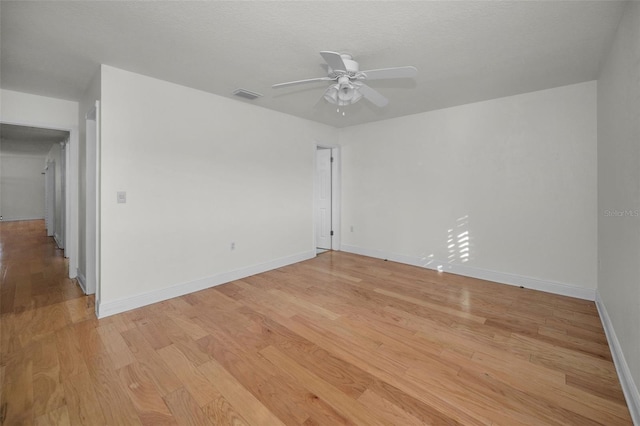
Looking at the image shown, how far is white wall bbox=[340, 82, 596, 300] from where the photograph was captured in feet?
10.5

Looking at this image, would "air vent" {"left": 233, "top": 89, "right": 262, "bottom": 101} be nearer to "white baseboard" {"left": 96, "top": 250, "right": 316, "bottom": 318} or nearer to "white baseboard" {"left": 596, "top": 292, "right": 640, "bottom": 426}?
"white baseboard" {"left": 96, "top": 250, "right": 316, "bottom": 318}

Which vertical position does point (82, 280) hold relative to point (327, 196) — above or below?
below

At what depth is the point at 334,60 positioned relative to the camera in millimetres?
2020

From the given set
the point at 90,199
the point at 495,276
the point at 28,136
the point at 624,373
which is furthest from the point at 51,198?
the point at 624,373

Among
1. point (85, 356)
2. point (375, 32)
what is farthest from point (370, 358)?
point (375, 32)

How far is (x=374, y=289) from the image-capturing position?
3541mm

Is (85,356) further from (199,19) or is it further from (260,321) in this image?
(199,19)

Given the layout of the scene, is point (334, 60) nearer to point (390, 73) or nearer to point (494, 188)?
point (390, 73)

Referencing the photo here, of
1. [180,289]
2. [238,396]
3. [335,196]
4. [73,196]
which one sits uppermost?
[335,196]

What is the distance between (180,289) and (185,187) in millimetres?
1276

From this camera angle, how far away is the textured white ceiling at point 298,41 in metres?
1.86

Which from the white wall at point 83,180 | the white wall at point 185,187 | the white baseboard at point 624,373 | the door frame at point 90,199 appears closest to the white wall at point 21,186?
the white wall at point 83,180

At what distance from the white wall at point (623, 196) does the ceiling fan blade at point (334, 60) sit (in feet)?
5.93

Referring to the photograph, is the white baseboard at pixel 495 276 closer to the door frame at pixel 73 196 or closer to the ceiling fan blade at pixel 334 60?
the ceiling fan blade at pixel 334 60
